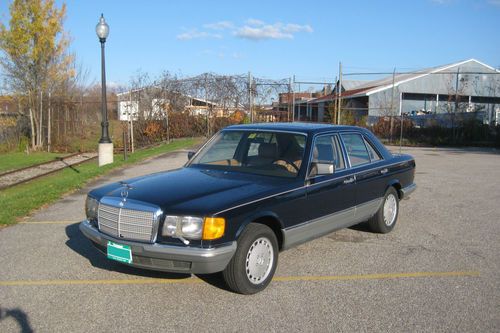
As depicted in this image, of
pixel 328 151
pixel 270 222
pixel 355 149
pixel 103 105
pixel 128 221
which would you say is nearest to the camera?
pixel 128 221

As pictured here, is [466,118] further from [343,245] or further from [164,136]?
[343,245]

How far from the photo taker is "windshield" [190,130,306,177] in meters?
5.37

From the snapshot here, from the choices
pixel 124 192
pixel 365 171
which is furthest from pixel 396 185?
pixel 124 192

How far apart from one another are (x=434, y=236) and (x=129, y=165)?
35.0ft

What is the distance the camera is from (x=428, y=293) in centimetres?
455

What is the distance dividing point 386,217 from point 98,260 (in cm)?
389

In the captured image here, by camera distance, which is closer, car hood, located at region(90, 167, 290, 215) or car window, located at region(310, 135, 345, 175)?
car hood, located at region(90, 167, 290, 215)

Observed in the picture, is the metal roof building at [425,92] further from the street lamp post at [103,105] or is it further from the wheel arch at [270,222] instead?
the wheel arch at [270,222]

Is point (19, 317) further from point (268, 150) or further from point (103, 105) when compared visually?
point (103, 105)

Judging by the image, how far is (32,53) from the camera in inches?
890

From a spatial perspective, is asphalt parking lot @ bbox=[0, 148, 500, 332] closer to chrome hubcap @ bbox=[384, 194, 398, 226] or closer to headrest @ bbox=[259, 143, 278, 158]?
chrome hubcap @ bbox=[384, 194, 398, 226]

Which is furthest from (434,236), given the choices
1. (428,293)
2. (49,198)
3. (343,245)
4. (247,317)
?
(49,198)

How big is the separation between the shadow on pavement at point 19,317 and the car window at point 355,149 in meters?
3.98

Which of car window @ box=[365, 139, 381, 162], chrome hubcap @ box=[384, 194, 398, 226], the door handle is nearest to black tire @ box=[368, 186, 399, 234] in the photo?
chrome hubcap @ box=[384, 194, 398, 226]
